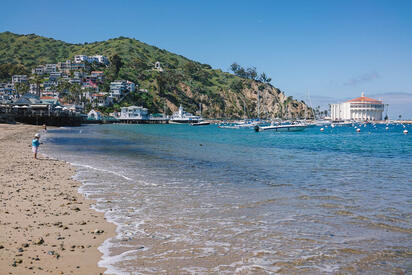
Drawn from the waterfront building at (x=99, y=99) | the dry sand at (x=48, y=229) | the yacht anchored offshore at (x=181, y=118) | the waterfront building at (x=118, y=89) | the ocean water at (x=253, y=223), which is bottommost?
the ocean water at (x=253, y=223)

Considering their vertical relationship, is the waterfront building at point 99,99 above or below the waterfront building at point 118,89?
below

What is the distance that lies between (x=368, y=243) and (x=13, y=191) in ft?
40.1

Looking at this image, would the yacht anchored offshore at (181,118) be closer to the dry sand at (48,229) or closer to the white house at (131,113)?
the white house at (131,113)

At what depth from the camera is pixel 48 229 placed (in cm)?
912

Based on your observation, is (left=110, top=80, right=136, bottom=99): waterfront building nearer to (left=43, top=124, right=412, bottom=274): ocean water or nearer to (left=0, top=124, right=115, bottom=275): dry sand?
(left=43, top=124, right=412, bottom=274): ocean water

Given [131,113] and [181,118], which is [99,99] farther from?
[181,118]

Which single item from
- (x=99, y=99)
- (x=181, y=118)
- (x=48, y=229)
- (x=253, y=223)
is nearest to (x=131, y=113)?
(x=99, y=99)

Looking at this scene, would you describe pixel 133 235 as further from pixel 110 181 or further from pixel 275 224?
pixel 110 181

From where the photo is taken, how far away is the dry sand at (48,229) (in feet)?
22.8

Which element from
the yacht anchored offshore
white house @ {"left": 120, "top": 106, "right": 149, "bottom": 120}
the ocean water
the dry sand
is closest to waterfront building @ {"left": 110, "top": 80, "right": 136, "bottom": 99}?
white house @ {"left": 120, "top": 106, "right": 149, "bottom": 120}

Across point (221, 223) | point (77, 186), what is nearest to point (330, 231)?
point (221, 223)

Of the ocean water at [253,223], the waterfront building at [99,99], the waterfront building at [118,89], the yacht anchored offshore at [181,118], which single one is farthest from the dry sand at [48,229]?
the waterfront building at [118,89]

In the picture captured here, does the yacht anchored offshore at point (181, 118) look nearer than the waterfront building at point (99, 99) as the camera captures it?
No

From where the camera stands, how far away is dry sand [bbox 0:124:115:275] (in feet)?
22.8
